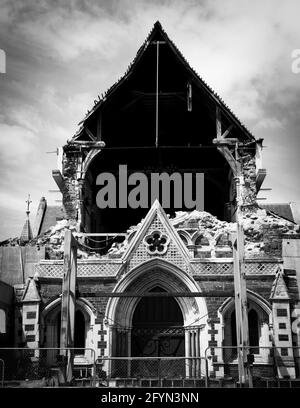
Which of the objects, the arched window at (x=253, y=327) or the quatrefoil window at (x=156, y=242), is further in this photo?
the quatrefoil window at (x=156, y=242)

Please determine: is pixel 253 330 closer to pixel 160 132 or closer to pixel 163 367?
pixel 163 367

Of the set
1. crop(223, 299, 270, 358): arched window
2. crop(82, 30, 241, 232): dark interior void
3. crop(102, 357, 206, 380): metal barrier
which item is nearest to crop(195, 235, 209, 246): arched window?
crop(223, 299, 270, 358): arched window

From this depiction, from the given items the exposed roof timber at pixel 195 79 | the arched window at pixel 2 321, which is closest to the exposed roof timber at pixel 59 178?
the exposed roof timber at pixel 195 79

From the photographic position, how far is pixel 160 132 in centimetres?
2972

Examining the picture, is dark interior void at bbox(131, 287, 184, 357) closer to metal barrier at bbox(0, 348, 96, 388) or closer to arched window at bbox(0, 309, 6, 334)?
metal barrier at bbox(0, 348, 96, 388)

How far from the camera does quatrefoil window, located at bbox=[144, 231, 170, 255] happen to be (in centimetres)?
2202

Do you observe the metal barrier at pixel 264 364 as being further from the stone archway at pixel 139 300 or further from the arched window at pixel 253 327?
the stone archway at pixel 139 300

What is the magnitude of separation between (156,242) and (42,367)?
6.14 metres

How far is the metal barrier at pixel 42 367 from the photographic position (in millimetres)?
16484

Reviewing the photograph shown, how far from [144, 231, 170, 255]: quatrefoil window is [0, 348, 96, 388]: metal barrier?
14.3ft

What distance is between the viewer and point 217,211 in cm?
3125

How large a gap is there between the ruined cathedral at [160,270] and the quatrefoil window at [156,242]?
39 millimetres
